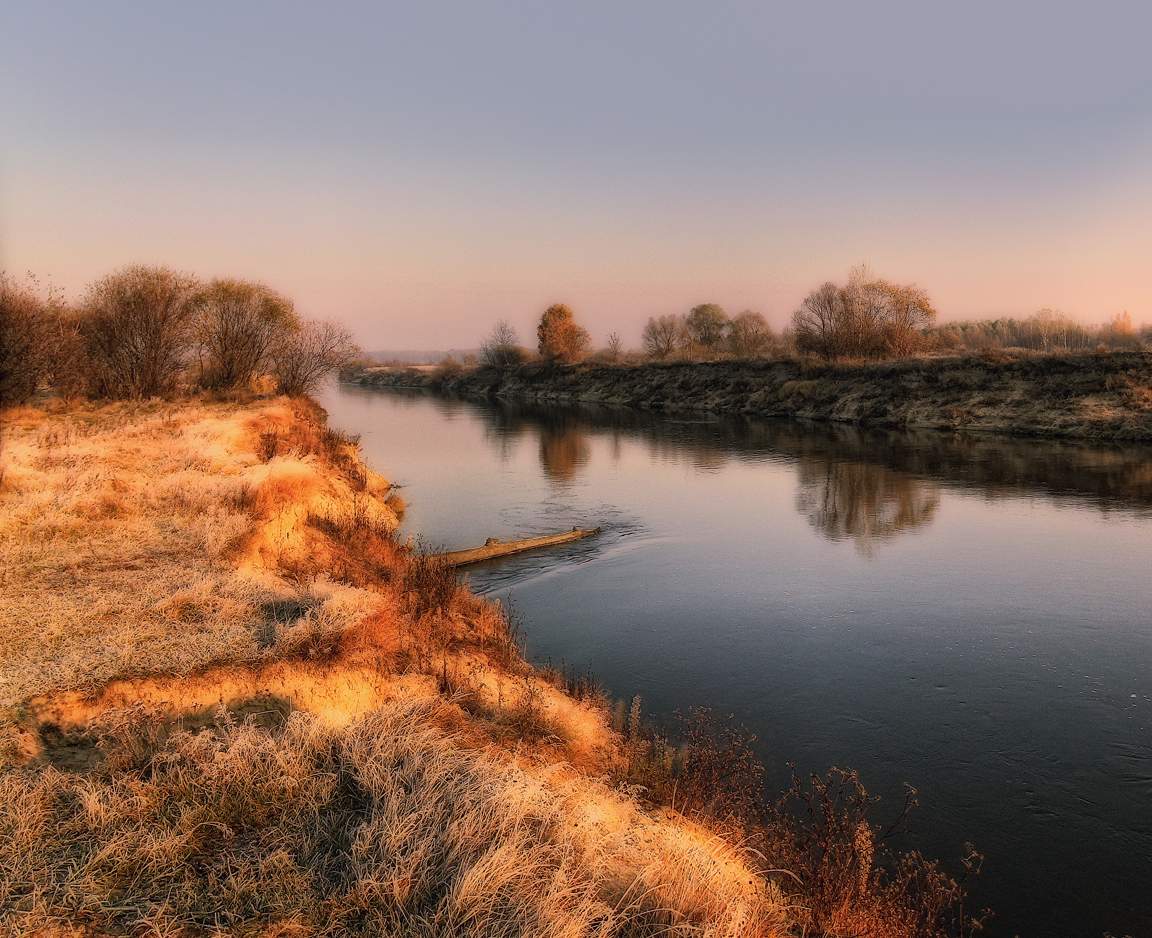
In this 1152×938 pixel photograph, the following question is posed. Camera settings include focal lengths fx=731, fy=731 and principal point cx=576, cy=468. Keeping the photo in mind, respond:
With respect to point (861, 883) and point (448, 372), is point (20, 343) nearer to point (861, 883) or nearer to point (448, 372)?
point (861, 883)

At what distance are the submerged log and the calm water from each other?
43 cm

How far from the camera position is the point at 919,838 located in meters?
6.38

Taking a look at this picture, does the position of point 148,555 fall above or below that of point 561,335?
below

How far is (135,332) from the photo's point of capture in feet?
89.8

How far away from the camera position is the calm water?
664 centimetres

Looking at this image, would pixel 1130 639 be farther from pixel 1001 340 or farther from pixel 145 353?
pixel 1001 340

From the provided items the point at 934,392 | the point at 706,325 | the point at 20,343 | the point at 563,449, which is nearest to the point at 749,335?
the point at 706,325

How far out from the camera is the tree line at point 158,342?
72.0 feet

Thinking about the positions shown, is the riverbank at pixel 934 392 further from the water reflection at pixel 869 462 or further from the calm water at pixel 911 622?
the calm water at pixel 911 622

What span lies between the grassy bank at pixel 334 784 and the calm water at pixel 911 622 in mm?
1209

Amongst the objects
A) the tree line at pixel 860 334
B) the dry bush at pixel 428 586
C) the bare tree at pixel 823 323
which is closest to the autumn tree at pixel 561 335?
the tree line at pixel 860 334

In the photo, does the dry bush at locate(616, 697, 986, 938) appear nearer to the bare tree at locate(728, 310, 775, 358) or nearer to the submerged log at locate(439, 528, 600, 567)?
the submerged log at locate(439, 528, 600, 567)

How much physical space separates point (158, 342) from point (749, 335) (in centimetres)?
6081

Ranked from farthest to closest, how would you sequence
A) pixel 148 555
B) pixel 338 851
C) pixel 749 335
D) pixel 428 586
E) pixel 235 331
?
pixel 749 335 < pixel 235 331 < pixel 428 586 < pixel 148 555 < pixel 338 851
